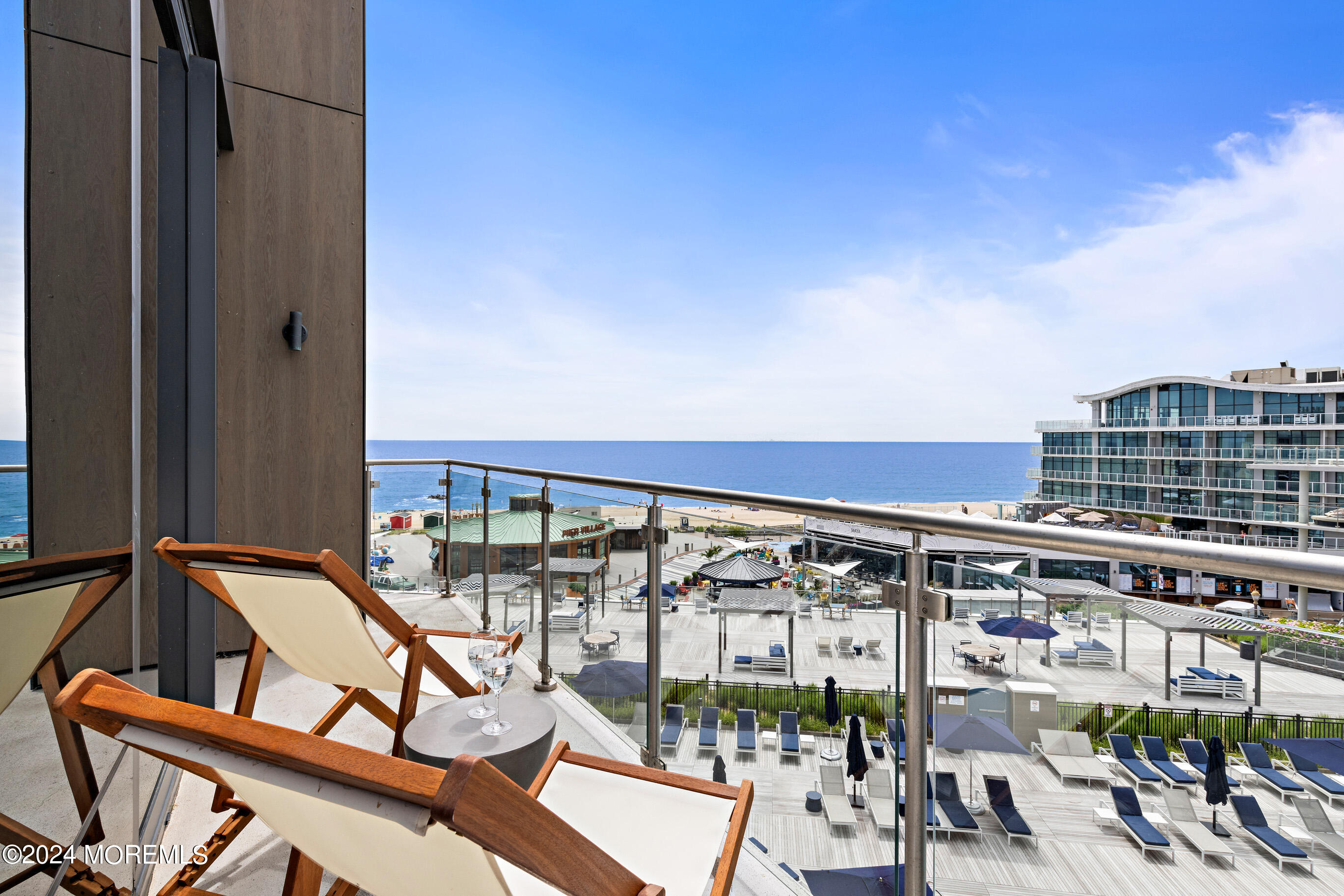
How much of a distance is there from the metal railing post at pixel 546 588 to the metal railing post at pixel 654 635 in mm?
905

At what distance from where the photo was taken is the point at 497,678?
163 centimetres

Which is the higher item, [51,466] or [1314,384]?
[1314,384]

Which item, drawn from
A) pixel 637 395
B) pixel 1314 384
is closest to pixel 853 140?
pixel 637 395

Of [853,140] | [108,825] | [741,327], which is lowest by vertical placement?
[108,825]

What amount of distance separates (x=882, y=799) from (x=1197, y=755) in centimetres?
61

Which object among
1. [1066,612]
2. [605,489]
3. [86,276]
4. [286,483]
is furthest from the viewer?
[286,483]

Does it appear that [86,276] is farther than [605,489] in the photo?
No

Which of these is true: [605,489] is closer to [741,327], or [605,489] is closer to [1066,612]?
[1066,612]

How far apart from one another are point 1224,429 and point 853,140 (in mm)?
33231

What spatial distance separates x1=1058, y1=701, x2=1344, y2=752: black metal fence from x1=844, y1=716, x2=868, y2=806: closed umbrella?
462mm

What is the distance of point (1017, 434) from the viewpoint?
63.3 meters

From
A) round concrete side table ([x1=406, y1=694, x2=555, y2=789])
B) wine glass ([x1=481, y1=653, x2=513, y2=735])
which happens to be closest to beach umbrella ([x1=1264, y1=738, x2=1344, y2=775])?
round concrete side table ([x1=406, y1=694, x2=555, y2=789])

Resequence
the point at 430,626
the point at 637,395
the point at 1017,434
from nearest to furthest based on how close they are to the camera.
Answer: the point at 430,626 < the point at 637,395 < the point at 1017,434

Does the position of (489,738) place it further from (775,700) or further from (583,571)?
(583,571)
